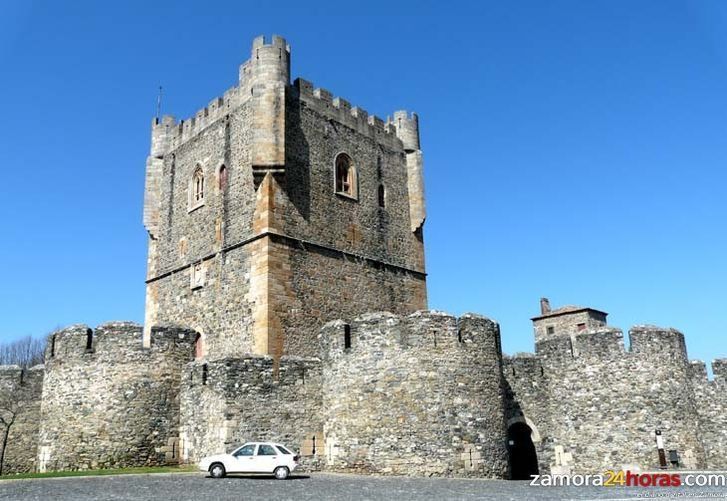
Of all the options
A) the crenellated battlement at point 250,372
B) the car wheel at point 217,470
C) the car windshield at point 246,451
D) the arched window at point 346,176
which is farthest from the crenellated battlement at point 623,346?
the car wheel at point 217,470

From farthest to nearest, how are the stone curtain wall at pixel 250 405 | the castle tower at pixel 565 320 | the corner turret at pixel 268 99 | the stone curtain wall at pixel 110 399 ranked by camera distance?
the castle tower at pixel 565 320, the corner turret at pixel 268 99, the stone curtain wall at pixel 110 399, the stone curtain wall at pixel 250 405

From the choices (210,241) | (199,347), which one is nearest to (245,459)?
(199,347)

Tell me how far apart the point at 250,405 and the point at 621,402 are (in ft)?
35.6

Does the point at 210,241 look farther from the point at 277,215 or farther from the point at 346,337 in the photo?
the point at 346,337

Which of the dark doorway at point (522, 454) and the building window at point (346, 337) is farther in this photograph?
the dark doorway at point (522, 454)

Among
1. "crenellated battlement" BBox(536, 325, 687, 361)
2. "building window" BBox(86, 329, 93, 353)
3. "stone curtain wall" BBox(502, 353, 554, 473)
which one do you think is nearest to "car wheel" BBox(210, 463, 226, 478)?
"building window" BBox(86, 329, 93, 353)

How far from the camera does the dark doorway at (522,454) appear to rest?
23.2 meters

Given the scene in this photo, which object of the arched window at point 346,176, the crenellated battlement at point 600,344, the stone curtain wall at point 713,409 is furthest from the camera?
the arched window at point 346,176

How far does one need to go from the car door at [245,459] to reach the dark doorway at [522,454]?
31.7 feet

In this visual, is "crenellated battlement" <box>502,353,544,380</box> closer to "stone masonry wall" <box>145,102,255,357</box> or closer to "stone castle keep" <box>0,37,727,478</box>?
"stone castle keep" <box>0,37,727,478</box>

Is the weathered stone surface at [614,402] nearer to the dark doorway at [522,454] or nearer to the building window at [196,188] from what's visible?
the dark doorway at [522,454]

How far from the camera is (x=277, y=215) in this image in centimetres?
2361

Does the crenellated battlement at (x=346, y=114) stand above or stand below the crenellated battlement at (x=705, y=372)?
above

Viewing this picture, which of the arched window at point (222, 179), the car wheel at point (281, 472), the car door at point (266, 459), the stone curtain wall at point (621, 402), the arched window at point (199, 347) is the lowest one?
the car wheel at point (281, 472)
